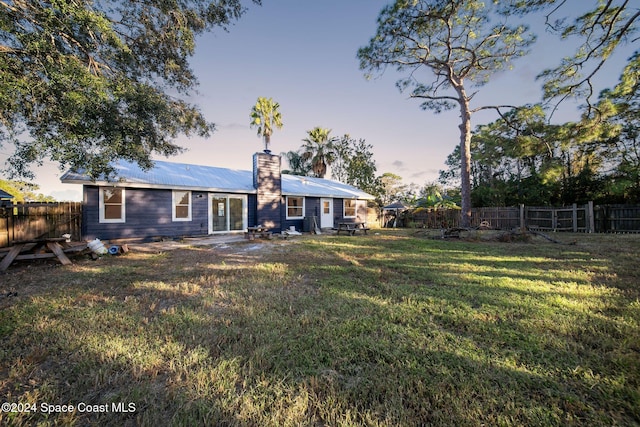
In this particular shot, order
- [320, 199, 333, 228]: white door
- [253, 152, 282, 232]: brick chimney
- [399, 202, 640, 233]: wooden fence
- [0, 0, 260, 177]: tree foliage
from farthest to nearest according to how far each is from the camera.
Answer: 1. [320, 199, 333, 228]: white door
2. [253, 152, 282, 232]: brick chimney
3. [399, 202, 640, 233]: wooden fence
4. [0, 0, 260, 177]: tree foliage

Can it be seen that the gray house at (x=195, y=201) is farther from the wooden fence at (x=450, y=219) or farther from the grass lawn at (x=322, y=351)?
the grass lawn at (x=322, y=351)

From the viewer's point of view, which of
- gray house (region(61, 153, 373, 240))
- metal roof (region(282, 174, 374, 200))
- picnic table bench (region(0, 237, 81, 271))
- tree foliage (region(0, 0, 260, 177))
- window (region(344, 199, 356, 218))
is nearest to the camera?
tree foliage (region(0, 0, 260, 177))

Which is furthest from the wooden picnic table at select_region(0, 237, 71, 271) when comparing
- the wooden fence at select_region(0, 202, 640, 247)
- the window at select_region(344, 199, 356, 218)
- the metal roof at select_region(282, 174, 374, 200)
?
the window at select_region(344, 199, 356, 218)

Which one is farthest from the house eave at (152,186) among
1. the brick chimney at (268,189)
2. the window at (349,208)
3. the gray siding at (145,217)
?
the window at (349,208)

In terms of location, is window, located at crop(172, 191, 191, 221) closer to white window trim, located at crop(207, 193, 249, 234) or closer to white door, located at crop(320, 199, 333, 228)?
white window trim, located at crop(207, 193, 249, 234)

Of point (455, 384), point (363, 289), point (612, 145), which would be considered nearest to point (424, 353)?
point (455, 384)

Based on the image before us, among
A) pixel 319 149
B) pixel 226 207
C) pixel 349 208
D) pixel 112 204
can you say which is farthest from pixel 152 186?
pixel 319 149

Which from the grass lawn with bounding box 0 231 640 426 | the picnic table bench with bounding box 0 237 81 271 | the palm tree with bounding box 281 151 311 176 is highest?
the palm tree with bounding box 281 151 311 176

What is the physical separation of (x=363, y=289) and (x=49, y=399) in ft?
11.9

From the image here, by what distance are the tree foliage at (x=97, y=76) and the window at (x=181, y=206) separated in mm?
4114

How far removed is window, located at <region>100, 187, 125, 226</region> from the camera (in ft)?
31.1

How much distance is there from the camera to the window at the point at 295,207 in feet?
48.4

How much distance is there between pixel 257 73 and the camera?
1086cm

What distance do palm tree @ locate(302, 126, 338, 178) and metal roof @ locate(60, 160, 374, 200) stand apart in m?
8.17
